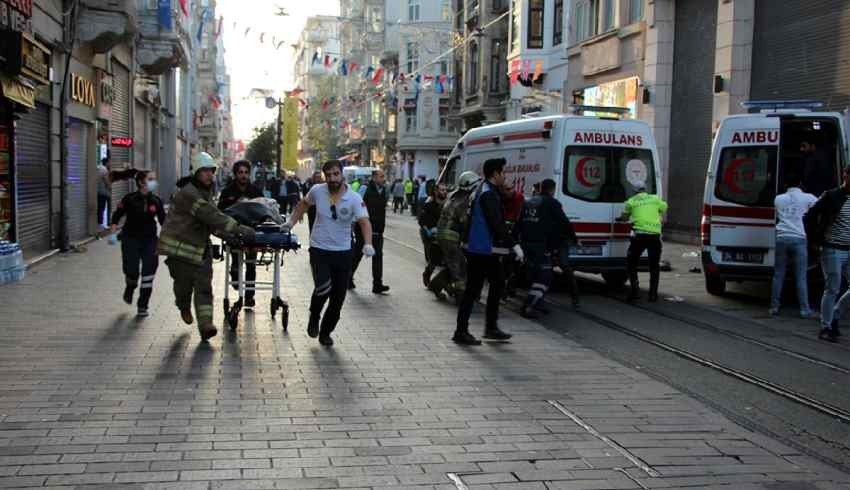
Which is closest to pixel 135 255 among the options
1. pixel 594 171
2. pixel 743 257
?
pixel 594 171

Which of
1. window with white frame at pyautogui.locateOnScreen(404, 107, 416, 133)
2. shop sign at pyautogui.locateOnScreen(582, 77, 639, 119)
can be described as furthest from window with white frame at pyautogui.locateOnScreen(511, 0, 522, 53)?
window with white frame at pyautogui.locateOnScreen(404, 107, 416, 133)

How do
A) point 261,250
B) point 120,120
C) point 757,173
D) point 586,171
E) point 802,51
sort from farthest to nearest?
point 120,120 < point 802,51 < point 586,171 < point 757,173 < point 261,250

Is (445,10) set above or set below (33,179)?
above

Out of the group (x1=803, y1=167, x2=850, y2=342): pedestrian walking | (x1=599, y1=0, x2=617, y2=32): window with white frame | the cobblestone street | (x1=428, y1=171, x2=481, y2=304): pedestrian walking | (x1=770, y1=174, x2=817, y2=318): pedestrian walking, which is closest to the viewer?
the cobblestone street

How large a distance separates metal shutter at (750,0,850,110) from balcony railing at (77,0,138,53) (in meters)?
13.7

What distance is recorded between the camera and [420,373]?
24.6 ft

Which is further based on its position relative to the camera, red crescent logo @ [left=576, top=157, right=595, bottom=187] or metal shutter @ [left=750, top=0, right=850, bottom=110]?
metal shutter @ [left=750, top=0, right=850, bottom=110]

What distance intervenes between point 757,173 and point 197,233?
809 cm

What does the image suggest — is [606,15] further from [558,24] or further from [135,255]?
[135,255]

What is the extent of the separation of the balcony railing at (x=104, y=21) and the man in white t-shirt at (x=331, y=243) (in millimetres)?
12561

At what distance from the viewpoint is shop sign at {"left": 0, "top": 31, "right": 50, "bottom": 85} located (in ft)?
43.7

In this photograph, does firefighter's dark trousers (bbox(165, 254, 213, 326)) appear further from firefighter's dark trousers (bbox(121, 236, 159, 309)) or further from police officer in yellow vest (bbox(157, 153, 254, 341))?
firefighter's dark trousers (bbox(121, 236, 159, 309))

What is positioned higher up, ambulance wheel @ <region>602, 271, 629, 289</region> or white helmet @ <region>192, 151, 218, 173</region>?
white helmet @ <region>192, 151, 218, 173</region>

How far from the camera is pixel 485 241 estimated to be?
346 inches
